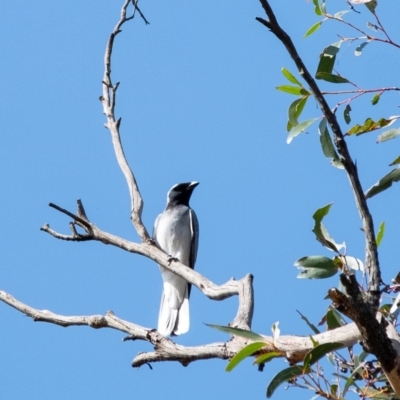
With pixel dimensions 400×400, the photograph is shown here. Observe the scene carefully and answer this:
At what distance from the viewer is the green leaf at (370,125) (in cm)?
310

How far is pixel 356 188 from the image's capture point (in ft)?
7.77

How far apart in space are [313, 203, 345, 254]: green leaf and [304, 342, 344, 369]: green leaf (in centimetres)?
34

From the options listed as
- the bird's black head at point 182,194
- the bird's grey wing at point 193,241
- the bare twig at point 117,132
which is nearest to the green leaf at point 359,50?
the bare twig at point 117,132

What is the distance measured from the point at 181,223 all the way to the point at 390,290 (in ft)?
19.9

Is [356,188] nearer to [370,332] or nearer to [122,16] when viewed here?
[370,332]

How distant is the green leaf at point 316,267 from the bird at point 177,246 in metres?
4.73

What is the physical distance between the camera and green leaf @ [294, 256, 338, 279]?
2715 millimetres

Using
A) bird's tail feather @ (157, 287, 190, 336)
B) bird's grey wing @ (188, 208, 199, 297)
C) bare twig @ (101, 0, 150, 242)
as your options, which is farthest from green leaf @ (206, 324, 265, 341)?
bird's grey wing @ (188, 208, 199, 297)

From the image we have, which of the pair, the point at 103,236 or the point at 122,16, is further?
the point at 122,16

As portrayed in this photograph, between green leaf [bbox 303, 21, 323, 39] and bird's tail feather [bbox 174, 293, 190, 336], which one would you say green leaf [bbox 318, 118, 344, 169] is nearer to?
green leaf [bbox 303, 21, 323, 39]

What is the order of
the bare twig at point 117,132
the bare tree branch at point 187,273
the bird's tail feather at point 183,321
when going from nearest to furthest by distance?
1. the bare tree branch at point 187,273
2. the bare twig at point 117,132
3. the bird's tail feather at point 183,321

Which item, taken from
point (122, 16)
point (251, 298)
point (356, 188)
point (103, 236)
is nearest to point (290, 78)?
point (356, 188)

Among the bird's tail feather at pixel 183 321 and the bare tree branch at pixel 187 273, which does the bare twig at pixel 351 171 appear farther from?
the bird's tail feather at pixel 183 321

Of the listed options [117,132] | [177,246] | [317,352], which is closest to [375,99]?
[317,352]
